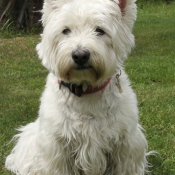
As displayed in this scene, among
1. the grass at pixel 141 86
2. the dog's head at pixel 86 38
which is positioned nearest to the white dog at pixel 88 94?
the dog's head at pixel 86 38

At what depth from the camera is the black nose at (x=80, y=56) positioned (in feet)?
10.9

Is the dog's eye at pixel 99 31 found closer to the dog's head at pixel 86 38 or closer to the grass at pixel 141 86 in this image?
the dog's head at pixel 86 38

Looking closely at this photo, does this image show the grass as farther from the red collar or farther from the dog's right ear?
the dog's right ear

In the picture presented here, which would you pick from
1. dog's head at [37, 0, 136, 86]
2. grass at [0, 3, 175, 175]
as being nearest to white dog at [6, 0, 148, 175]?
dog's head at [37, 0, 136, 86]

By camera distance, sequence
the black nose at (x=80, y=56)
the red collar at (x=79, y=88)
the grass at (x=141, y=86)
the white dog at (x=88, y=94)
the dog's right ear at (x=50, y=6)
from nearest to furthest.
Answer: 1. the black nose at (x=80, y=56)
2. the white dog at (x=88, y=94)
3. the dog's right ear at (x=50, y=6)
4. the red collar at (x=79, y=88)
5. the grass at (x=141, y=86)

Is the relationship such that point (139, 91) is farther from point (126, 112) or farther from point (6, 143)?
point (126, 112)

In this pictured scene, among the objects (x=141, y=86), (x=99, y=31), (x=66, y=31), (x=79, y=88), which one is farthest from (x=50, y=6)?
(x=141, y=86)

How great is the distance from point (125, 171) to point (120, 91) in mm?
859

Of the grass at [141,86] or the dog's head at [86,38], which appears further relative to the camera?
the grass at [141,86]

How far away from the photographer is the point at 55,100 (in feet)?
12.7

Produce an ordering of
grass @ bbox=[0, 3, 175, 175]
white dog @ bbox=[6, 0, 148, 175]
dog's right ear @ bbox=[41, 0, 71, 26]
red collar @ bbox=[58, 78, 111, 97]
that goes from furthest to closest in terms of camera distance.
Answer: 1. grass @ bbox=[0, 3, 175, 175]
2. red collar @ bbox=[58, 78, 111, 97]
3. dog's right ear @ bbox=[41, 0, 71, 26]
4. white dog @ bbox=[6, 0, 148, 175]

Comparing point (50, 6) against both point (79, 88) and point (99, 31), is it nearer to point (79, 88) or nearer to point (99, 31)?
point (99, 31)

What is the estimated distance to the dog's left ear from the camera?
3.66 metres

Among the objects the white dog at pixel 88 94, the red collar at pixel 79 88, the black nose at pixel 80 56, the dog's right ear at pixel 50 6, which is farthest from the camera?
the red collar at pixel 79 88
